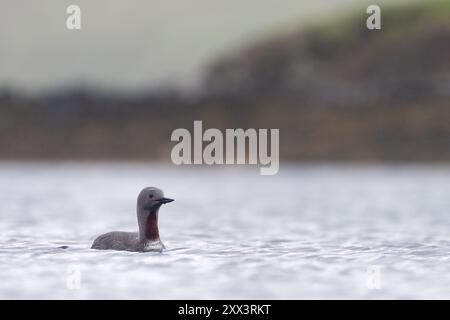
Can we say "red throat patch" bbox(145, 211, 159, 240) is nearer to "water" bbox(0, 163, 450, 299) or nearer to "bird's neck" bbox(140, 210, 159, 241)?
"bird's neck" bbox(140, 210, 159, 241)

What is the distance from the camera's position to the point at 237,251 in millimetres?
18156

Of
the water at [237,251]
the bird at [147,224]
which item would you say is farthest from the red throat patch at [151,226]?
the water at [237,251]

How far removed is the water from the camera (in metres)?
14.2

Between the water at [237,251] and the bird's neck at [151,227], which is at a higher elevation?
the bird's neck at [151,227]

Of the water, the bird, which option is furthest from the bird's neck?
the water

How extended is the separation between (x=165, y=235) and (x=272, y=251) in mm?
3503

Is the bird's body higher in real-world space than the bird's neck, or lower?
lower

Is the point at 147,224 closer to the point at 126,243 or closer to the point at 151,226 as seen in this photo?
the point at 151,226

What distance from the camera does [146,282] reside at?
47.5 ft

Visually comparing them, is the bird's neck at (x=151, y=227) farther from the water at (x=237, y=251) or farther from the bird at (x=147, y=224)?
the water at (x=237, y=251)

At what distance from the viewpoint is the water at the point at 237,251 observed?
14172 millimetres

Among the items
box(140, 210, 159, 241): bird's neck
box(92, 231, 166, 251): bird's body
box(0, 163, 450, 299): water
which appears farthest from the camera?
box(92, 231, 166, 251): bird's body

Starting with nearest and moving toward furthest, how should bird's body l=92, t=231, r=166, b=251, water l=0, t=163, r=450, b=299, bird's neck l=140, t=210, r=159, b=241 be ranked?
1. water l=0, t=163, r=450, b=299
2. bird's neck l=140, t=210, r=159, b=241
3. bird's body l=92, t=231, r=166, b=251
